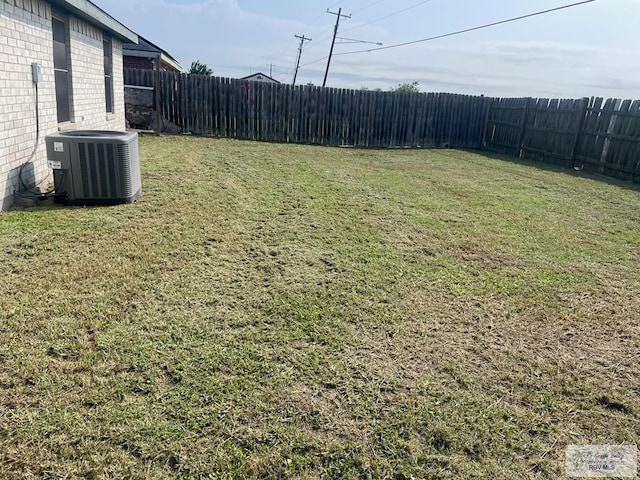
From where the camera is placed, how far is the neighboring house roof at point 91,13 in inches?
228

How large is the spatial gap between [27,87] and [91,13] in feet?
6.74

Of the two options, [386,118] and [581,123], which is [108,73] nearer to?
[386,118]

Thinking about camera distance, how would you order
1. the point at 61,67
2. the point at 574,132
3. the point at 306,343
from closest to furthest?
the point at 306,343 → the point at 61,67 → the point at 574,132

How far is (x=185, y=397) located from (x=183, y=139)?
10459 mm

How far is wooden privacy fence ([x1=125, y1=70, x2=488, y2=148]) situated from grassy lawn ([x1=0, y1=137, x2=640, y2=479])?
8.10m

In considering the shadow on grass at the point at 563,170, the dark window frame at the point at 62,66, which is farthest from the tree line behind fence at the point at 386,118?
the dark window frame at the point at 62,66

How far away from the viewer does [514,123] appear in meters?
13.3

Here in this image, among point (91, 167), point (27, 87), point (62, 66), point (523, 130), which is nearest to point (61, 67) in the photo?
point (62, 66)

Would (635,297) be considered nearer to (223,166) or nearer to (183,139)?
(223,166)

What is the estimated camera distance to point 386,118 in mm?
13953

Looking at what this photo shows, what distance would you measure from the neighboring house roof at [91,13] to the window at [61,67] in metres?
0.32

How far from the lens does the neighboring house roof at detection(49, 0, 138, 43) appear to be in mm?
5789

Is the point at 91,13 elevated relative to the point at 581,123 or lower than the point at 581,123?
elevated

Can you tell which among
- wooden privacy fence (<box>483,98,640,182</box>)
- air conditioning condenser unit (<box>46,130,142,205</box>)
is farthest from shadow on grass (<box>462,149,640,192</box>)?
air conditioning condenser unit (<box>46,130,142,205</box>)
